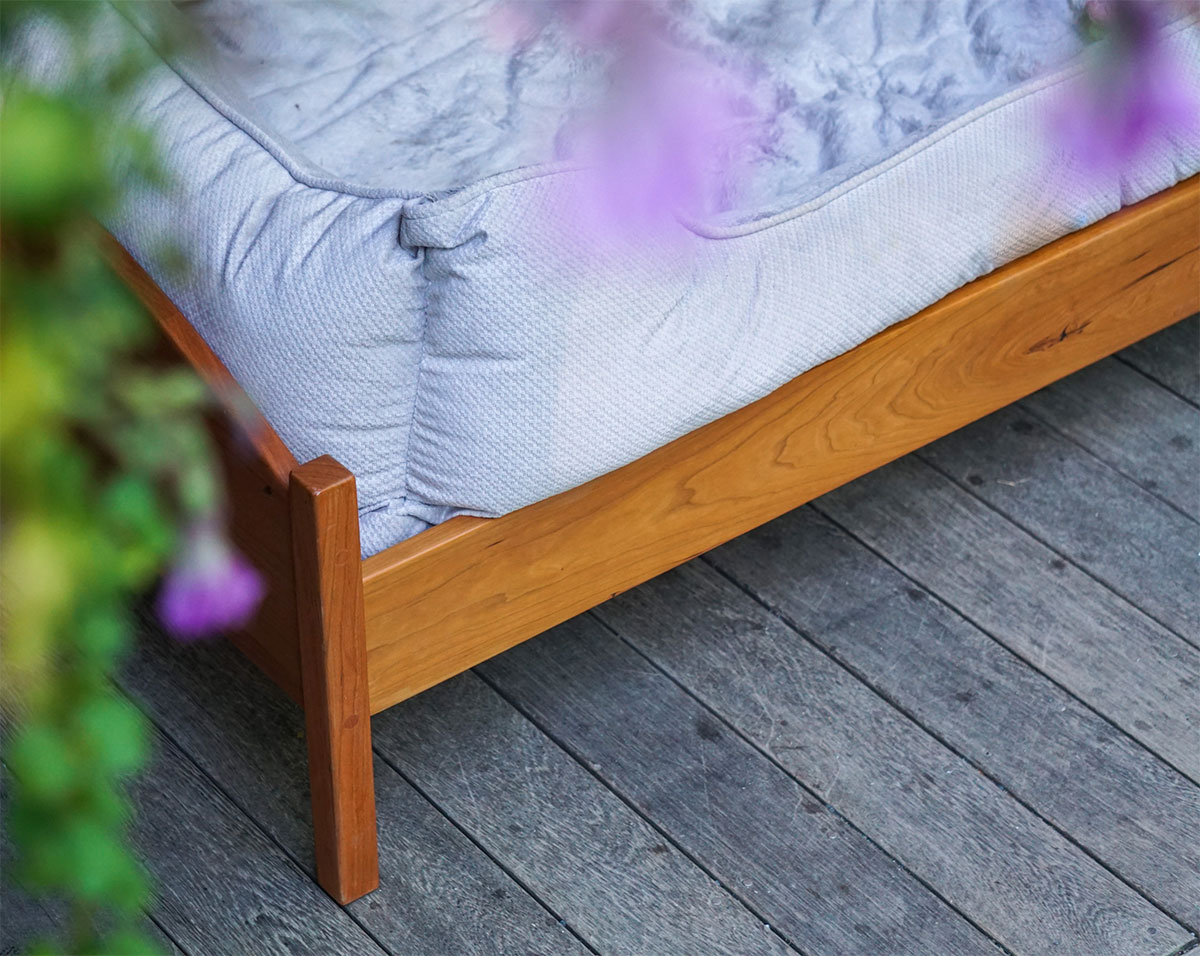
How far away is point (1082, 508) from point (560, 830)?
0.82m

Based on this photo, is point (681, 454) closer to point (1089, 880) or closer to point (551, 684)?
point (551, 684)

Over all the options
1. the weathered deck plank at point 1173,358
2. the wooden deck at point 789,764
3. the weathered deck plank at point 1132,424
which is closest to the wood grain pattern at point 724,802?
the wooden deck at point 789,764

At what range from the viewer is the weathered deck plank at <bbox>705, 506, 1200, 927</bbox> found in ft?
4.91

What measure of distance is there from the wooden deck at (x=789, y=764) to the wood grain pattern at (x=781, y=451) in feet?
0.60

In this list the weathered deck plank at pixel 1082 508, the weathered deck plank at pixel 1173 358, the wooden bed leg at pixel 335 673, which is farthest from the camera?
the weathered deck plank at pixel 1173 358

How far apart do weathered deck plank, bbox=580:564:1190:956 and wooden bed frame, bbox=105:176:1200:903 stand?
0.18m

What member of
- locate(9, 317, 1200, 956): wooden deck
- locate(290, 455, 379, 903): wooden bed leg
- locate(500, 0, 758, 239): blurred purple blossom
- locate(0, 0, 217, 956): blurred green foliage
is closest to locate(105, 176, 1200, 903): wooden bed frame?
locate(290, 455, 379, 903): wooden bed leg

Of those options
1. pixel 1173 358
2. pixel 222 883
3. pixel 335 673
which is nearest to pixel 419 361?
pixel 335 673

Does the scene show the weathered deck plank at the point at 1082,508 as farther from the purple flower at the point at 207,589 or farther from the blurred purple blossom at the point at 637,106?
the blurred purple blossom at the point at 637,106

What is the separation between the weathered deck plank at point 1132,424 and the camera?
6.26 ft

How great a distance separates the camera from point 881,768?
5.07 feet

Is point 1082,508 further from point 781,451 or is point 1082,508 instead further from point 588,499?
point 588,499

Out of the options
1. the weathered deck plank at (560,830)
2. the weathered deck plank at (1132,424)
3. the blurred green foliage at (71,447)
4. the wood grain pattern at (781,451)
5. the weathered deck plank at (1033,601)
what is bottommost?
the weathered deck plank at (560,830)

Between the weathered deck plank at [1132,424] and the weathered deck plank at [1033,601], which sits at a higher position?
the weathered deck plank at [1132,424]
